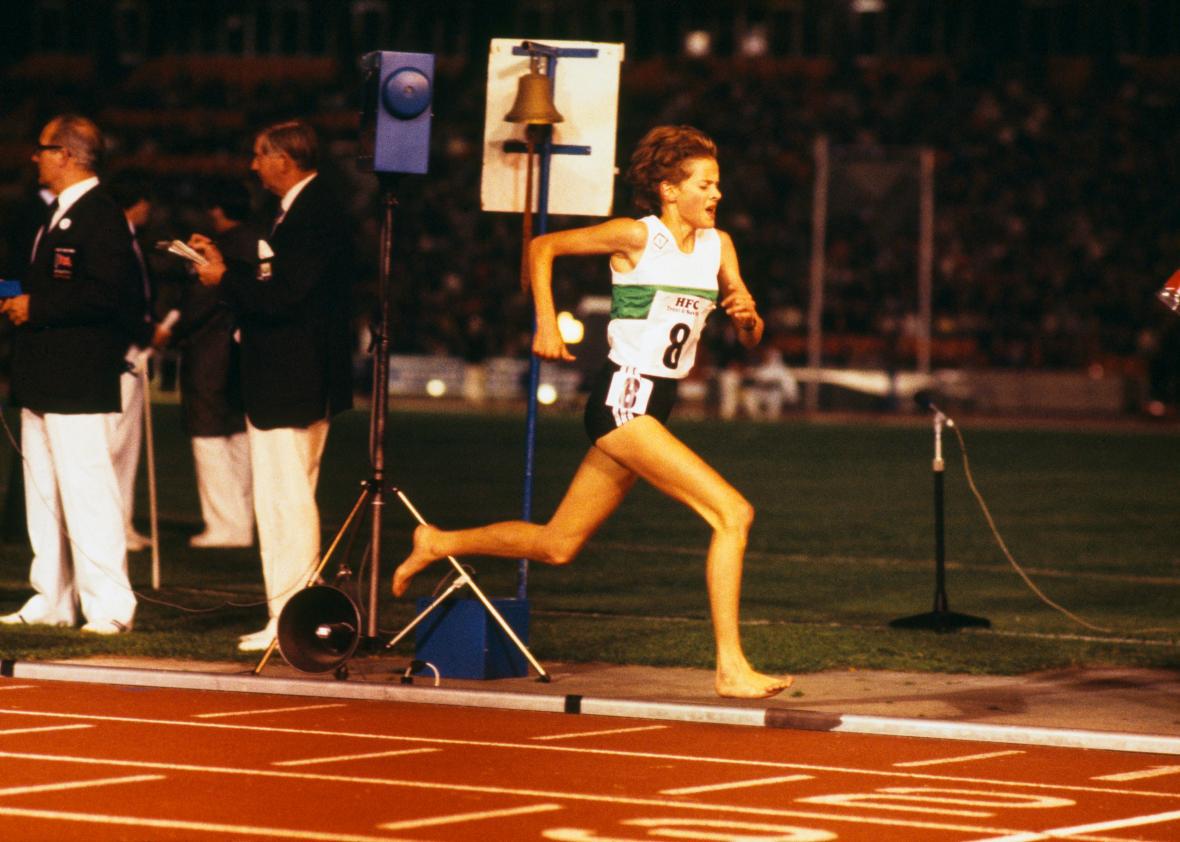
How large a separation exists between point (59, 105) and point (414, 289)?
12.9 meters

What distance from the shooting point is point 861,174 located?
45.7m

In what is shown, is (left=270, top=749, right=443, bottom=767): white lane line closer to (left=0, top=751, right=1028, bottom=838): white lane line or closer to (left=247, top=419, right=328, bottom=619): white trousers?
(left=0, top=751, right=1028, bottom=838): white lane line

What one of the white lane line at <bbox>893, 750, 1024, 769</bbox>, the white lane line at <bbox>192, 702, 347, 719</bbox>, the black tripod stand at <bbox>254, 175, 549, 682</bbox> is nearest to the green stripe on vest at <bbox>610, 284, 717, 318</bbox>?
the black tripod stand at <bbox>254, 175, 549, 682</bbox>

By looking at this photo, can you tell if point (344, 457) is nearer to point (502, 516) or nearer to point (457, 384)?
point (502, 516)

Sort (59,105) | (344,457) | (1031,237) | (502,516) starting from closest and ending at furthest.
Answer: (502,516) → (344,457) → (1031,237) → (59,105)

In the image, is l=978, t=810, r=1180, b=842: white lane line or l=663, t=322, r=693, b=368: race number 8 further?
l=663, t=322, r=693, b=368: race number 8

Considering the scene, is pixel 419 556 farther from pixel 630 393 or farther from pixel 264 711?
pixel 630 393

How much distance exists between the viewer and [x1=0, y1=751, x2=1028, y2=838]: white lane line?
6465mm

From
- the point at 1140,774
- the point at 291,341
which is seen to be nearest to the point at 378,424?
the point at 291,341

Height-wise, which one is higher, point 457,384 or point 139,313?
point 139,313

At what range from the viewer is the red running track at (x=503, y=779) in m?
6.26

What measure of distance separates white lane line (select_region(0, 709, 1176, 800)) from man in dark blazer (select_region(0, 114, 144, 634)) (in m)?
2.73

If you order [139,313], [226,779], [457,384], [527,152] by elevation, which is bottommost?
[457,384]

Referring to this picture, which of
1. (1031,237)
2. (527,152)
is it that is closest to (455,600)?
(527,152)
